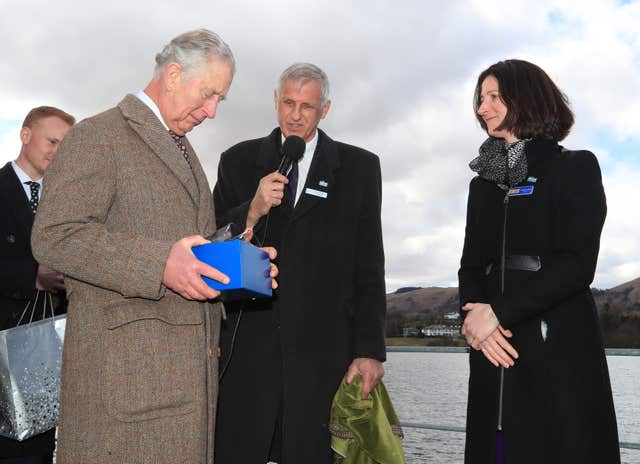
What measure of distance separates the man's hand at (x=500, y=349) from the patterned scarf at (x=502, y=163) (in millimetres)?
626

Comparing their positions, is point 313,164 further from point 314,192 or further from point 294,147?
point 294,147

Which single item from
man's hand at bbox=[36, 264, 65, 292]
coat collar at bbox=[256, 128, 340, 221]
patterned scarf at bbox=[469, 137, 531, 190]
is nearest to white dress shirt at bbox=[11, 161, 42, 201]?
man's hand at bbox=[36, 264, 65, 292]

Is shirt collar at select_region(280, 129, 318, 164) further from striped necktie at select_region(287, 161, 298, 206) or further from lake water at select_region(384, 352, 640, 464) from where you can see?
lake water at select_region(384, 352, 640, 464)

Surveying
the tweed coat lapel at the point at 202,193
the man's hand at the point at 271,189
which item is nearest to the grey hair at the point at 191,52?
the tweed coat lapel at the point at 202,193

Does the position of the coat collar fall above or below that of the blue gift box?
above

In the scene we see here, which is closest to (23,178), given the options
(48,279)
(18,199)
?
(18,199)

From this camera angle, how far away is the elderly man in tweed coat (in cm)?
197

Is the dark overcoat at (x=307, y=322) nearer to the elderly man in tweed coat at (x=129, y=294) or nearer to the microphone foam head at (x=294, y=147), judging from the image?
the microphone foam head at (x=294, y=147)

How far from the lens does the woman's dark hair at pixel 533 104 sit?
288cm

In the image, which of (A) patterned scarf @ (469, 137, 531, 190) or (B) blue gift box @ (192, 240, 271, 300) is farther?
(A) patterned scarf @ (469, 137, 531, 190)

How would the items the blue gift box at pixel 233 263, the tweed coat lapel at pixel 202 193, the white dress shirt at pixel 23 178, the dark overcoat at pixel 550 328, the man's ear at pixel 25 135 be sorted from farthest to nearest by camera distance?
the man's ear at pixel 25 135, the white dress shirt at pixel 23 178, the dark overcoat at pixel 550 328, the tweed coat lapel at pixel 202 193, the blue gift box at pixel 233 263

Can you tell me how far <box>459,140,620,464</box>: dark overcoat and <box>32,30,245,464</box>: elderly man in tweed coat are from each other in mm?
1129

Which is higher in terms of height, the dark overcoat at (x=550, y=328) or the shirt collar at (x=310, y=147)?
the shirt collar at (x=310, y=147)

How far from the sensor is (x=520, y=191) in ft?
9.29
